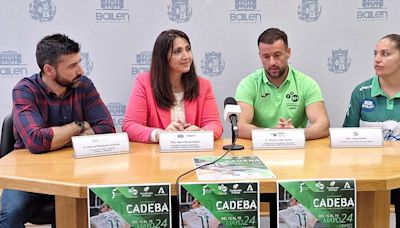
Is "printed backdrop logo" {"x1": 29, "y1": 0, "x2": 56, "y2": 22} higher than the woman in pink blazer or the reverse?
higher

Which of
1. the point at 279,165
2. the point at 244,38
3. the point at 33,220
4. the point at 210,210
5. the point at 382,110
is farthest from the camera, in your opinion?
the point at 244,38

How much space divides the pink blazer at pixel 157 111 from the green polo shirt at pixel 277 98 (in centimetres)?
26

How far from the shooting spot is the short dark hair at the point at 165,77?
2.30 meters

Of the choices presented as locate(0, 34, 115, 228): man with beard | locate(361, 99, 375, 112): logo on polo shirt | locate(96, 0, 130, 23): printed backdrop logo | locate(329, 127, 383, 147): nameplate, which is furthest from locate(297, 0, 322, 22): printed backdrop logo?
locate(0, 34, 115, 228): man with beard

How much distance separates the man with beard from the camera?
1.87 metres

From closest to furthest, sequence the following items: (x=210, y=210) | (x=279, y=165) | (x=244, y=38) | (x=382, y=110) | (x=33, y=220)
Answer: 1. (x=210, y=210)
2. (x=279, y=165)
3. (x=33, y=220)
4. (x=382, y=110)
5. (x=244, y=38)

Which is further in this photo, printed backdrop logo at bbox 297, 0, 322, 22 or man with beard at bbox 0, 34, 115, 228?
printed backdrop logo at bbox 297, 0, 322, 22

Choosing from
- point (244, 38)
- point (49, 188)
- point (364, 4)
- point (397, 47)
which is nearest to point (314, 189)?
point (49, 188)

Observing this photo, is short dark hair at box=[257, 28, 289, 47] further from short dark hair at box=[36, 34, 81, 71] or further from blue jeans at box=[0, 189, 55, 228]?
blue jeans at box=[0, 189, 55, 228]

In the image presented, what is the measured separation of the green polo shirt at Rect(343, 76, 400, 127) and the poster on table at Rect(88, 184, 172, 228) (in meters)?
1.40

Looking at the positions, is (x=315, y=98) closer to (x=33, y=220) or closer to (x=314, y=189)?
(x=314, y=189)

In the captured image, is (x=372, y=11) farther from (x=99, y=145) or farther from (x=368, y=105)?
Result: (x=99, y=145)

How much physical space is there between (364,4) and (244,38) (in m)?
0.84

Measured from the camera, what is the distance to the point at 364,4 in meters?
3.03
